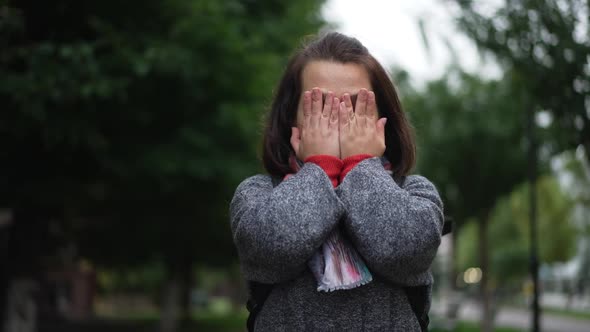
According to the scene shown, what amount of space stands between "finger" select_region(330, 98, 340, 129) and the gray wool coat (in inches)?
5.6

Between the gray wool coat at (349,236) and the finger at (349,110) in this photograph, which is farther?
the finger at (349,110)

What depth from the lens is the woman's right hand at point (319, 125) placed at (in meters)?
1.90

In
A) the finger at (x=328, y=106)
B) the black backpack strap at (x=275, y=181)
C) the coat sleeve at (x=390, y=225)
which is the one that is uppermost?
the finger at (x=328, y=106)

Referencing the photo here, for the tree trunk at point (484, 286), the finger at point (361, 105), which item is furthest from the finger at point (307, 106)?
the tree trunk at point (484, 286)

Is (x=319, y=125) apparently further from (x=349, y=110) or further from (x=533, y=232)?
(x=533, y=232)

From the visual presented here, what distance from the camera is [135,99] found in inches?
377

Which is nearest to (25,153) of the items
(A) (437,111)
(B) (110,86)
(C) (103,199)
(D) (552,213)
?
(B) (110,86)

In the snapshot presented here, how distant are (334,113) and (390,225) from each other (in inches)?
14.8

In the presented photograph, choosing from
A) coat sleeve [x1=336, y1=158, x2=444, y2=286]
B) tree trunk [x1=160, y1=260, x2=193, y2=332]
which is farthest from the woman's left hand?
tree trunk [x1=160, y1=260, x2=193, y2=332]

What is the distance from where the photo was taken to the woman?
1706 mm

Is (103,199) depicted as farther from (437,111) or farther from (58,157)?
(437,111)

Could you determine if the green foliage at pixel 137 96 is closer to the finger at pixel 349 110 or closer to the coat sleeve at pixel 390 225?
the finger at pixel 349 110

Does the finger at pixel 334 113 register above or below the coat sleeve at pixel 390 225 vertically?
above

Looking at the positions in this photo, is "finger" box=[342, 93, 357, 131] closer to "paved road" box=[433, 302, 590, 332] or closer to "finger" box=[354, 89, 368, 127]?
"finger" box=[354, 89, 368, 127]
